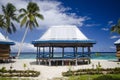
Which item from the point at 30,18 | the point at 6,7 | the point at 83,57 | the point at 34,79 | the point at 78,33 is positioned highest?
the point at 6,7

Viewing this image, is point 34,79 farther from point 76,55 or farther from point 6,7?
point 6,7

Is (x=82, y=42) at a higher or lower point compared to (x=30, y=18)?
lower

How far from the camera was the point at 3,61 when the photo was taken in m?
38.4

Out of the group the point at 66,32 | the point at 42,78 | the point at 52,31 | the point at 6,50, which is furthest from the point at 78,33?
the point at 42,78

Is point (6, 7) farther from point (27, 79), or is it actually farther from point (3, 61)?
point (27, 79)

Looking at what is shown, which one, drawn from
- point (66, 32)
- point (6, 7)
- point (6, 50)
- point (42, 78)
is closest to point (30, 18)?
point (6, 7)

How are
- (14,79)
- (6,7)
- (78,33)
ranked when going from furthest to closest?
(6,7) → (78,33) → (14,79)

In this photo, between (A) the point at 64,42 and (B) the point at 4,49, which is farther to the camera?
(B) the point at 4,49

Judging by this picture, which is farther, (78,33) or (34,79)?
(78,33)

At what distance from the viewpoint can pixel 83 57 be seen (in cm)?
3206

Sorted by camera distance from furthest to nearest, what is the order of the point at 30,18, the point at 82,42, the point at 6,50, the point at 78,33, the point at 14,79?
the point at 30,18 < the point at 6,50 < the point at 78,33 < the point at 82,42 < the point at 14,79

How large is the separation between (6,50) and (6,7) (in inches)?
580

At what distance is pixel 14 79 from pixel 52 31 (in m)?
15.5

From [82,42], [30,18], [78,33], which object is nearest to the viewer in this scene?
[82,42]
